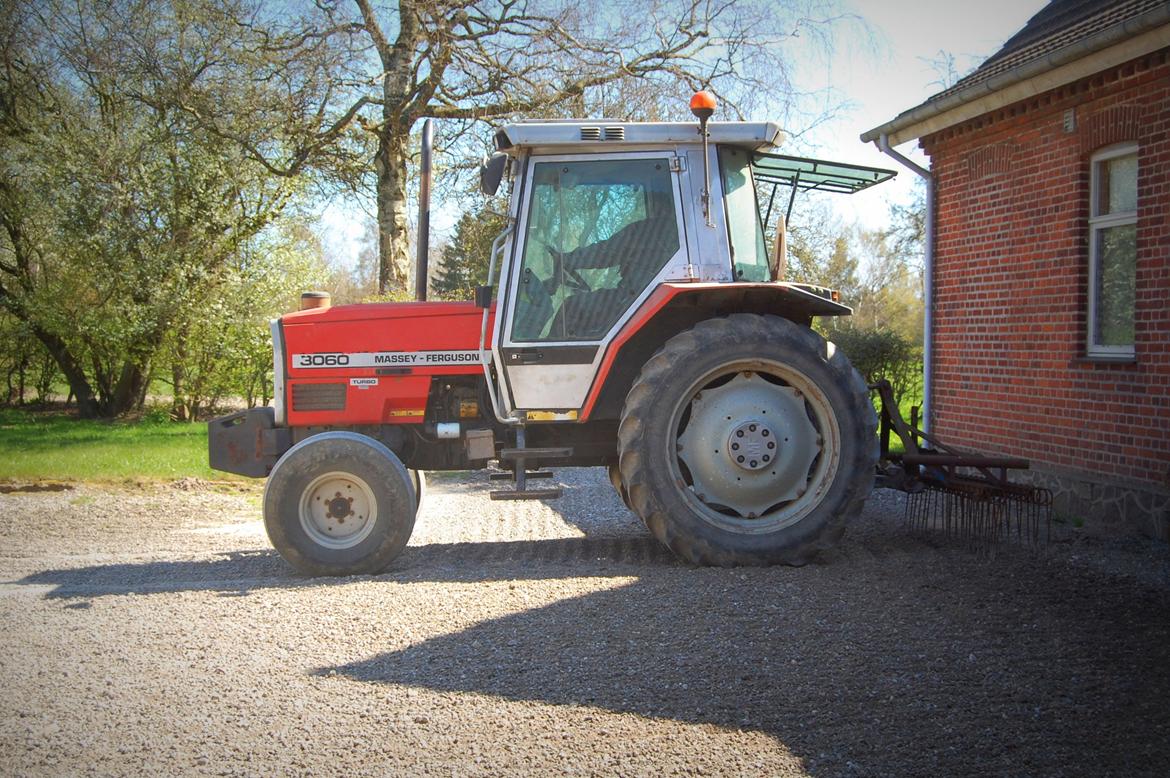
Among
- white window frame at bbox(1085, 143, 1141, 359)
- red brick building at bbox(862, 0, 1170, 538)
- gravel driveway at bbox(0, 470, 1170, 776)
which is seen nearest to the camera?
gravel driveway at bbox(0, 470, 1170, 776)

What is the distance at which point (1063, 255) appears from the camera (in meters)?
7.68

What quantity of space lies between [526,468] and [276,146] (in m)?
11.3

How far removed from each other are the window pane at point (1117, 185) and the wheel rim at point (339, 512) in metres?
5.77

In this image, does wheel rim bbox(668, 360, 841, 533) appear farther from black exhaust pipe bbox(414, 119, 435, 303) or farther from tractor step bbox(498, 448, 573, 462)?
black exhaust pipe bbox(414, 119, 435, 303)

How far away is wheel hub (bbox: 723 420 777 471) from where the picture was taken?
18.8 ft

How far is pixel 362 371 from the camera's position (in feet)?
20.2

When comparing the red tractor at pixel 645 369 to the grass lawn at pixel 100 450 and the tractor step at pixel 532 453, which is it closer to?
the tractor step at pixel 532 453

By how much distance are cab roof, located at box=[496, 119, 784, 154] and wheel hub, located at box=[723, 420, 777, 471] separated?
1691 mm

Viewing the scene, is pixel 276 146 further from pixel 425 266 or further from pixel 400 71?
pixel 425 266

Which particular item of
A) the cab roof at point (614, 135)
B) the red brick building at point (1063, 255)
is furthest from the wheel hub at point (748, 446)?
the red brick building at point (1063, 255)

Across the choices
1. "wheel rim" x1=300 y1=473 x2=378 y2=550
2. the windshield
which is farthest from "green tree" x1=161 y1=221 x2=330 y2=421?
the windshield

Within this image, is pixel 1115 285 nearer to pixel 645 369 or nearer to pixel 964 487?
pixel 964 487

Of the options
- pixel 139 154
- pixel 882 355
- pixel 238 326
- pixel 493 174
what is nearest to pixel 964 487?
pixel 493 174

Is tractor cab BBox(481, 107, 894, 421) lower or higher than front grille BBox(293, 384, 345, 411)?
higher
